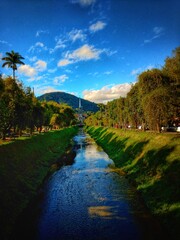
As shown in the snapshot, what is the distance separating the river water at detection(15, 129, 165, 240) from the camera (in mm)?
17484

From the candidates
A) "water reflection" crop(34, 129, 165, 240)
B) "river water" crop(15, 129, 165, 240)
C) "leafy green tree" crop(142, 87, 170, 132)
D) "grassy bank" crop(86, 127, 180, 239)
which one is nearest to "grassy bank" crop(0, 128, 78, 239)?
"river water" crop(15, 129, 165, 240)

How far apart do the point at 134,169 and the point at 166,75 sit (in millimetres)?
17883

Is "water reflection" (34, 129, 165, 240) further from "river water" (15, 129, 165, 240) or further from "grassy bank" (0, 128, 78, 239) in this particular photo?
"grassy bank" (0, 128, 78, 239)

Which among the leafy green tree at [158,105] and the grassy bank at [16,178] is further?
the leafy green tree at [158,105]

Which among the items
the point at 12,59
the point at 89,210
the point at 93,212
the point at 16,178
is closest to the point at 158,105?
the point at 89,210

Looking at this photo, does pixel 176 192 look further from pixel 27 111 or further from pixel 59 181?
pixel 27 111

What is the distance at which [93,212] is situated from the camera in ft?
70.0

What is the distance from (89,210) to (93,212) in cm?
62

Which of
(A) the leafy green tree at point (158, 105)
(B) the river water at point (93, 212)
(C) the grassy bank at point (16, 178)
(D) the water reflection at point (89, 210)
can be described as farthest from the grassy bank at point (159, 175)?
(C) the grassy bank at point (16, 178)

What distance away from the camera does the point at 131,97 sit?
82688mm

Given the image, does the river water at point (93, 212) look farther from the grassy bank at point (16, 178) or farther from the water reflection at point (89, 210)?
the grassy bank at point (16, 178)

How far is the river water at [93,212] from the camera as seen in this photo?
57.4ft

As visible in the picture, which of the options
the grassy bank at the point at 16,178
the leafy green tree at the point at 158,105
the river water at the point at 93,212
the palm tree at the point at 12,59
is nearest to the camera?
the river water at the point at 93,212

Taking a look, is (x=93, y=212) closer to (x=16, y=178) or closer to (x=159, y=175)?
(x=159, y=175)
